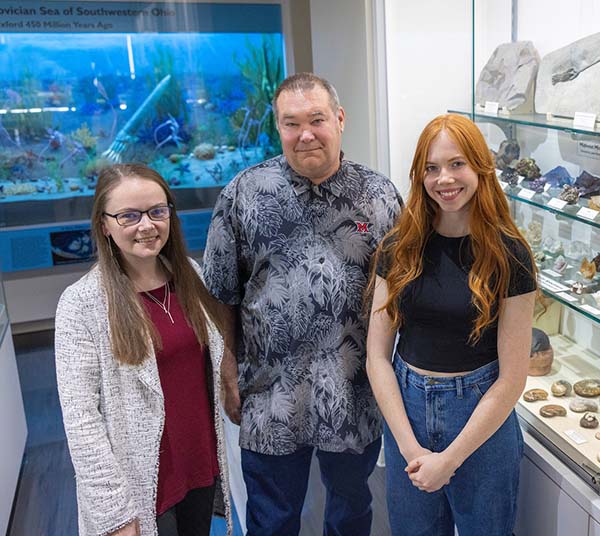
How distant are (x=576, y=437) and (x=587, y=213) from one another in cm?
76

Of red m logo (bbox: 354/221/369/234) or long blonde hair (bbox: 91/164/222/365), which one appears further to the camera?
red m logo (bbox: 354/221/369/234)

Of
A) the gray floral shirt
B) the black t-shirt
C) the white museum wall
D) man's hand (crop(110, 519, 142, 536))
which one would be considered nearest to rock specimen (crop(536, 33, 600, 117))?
the white museum wall

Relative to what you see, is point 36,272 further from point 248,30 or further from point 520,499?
point 520,499

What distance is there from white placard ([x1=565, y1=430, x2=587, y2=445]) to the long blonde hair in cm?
118

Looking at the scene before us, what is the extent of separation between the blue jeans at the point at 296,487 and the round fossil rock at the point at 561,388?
754 millimetres

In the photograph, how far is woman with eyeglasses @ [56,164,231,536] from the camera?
1468 mm

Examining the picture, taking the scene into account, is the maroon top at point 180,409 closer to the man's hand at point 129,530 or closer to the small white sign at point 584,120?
the man's hand at point 129,530

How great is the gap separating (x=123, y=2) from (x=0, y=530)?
408cm

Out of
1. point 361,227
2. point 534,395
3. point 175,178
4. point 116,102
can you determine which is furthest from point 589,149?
point 116,102

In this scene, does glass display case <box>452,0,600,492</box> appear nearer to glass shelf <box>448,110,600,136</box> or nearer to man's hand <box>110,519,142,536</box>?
glass shelf <box>448,110,600,136</box>

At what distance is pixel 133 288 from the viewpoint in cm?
155

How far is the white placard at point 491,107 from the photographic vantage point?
8.41 feet

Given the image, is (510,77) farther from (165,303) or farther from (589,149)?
(165,303)

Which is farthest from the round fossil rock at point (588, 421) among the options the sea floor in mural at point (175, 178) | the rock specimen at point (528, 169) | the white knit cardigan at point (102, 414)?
the sea floor in mural at point (175, 178)
